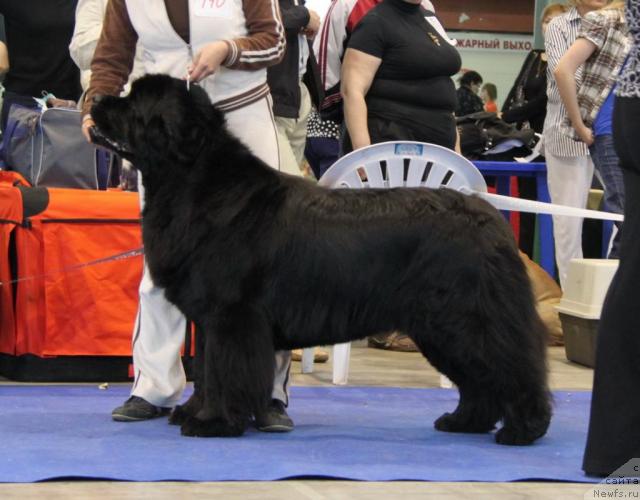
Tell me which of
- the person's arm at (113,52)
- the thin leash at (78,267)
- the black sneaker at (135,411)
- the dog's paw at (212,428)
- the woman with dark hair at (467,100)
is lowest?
the black sneaker at (135,411)

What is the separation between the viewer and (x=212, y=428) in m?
3.68

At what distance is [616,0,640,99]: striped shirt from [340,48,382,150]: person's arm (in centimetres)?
200

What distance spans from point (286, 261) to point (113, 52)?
1054mm

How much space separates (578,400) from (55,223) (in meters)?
2.41

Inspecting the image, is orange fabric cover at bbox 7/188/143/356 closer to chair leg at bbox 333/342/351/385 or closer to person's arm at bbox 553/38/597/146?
chair leg at bbox 333/342/351/385

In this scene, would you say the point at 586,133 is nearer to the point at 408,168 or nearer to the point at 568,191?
the point at 568,191

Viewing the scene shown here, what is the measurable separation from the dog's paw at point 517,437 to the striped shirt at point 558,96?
3.23 meters

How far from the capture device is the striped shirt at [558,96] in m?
6.67

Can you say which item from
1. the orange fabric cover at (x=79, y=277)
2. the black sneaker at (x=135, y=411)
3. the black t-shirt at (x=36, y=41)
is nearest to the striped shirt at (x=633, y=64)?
the black sneaker at (x=135, y=411)

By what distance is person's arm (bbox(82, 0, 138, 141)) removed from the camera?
3.96 meters

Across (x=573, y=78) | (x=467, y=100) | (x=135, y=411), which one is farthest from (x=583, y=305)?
(x=467, y=100)

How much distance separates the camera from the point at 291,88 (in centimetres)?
527

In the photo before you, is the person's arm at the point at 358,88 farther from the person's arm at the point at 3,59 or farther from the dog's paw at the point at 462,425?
the person's arm at the point at 3,59

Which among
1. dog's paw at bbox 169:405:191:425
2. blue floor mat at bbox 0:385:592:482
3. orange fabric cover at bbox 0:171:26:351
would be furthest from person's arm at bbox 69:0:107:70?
dog's paw at bbox 169:405:191:425
